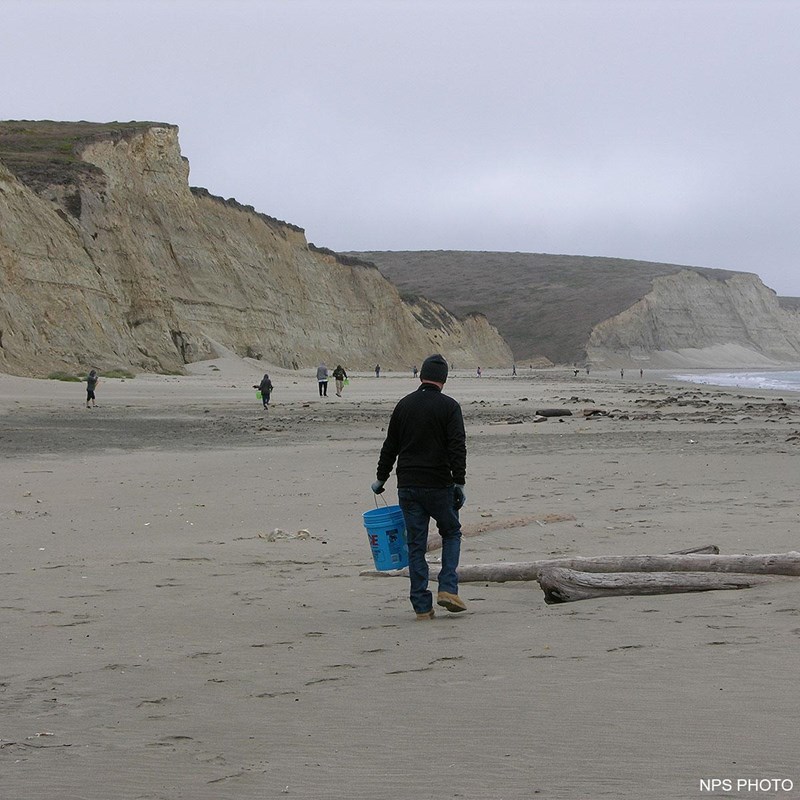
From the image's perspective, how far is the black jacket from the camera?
6.07 m

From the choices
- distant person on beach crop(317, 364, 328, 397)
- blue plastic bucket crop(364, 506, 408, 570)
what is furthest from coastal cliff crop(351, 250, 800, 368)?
blue plastic bucket crop(364, 506, 408, 570)

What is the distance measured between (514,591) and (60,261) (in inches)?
1576

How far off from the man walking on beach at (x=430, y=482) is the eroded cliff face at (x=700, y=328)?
117343 mm

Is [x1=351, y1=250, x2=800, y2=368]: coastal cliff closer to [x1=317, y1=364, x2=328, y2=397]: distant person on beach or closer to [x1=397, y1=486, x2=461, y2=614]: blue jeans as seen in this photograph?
[x1=317, y1=364, x2=328, y2=397]: distant person on beach

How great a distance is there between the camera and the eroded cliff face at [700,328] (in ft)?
410

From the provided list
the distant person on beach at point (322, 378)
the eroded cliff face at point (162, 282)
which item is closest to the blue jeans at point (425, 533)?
the distant person on beach at point (322, 378)

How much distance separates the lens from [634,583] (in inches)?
236

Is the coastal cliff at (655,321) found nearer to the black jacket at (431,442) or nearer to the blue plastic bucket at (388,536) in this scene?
the blue plastic bucket at (388,536)

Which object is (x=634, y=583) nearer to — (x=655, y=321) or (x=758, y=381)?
(x=758, y=381)

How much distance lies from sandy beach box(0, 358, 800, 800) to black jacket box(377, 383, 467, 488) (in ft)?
2.82

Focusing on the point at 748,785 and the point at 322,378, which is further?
the point at 322,378

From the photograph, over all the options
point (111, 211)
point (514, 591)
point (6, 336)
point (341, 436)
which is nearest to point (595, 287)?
point (111, 211)

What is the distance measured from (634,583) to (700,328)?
5111 inches

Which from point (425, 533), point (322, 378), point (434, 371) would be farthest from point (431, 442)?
point (322, 378)
